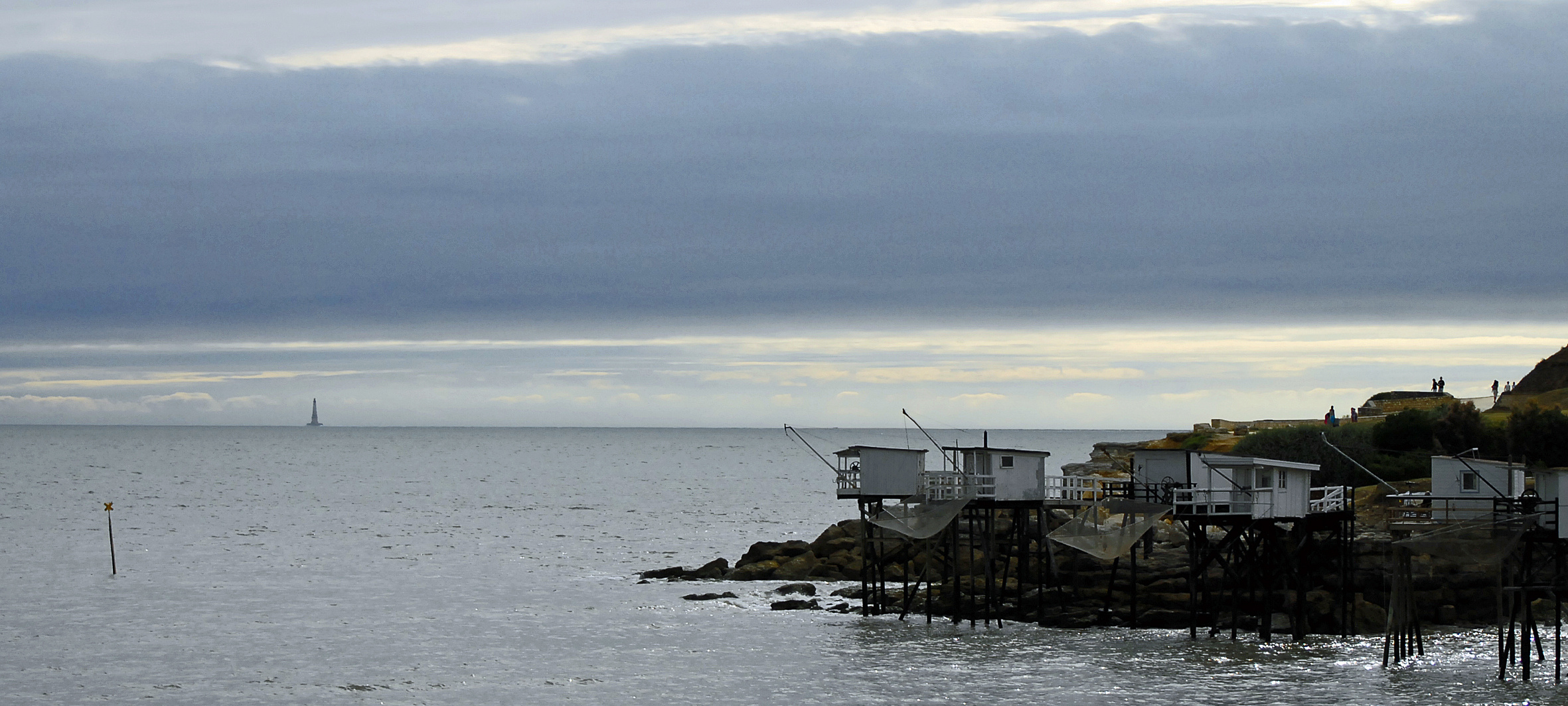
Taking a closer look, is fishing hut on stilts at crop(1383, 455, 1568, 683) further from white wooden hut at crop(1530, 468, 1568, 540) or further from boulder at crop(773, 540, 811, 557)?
boulder at crop(773, 540, 811, 557)

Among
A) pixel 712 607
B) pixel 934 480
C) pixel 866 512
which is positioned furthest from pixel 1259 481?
pixel 712 607

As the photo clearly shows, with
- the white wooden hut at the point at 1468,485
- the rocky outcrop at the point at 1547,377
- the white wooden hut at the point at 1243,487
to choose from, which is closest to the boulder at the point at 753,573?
the white wooden hut at the point at 1243,487

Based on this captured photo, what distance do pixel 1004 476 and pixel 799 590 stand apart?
11.3 meters

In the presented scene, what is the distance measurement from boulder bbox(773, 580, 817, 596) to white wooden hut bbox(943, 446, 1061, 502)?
9.73m

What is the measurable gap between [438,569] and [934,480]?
100.0 ft

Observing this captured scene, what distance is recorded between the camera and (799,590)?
5441cm

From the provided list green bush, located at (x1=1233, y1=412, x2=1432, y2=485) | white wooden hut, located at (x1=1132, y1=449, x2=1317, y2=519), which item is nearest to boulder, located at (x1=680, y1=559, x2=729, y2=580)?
white wooden hut, located at (x1=1132, y1=449, x2=1317, y2=519)

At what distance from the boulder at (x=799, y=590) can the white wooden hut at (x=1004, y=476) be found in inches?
383

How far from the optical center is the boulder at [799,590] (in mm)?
53756

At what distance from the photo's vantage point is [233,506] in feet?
381

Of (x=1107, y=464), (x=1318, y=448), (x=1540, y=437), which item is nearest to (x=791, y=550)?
(x=1318, y=448)

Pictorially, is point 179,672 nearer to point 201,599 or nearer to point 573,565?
point 201,599

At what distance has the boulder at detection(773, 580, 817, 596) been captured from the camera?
53.8 m

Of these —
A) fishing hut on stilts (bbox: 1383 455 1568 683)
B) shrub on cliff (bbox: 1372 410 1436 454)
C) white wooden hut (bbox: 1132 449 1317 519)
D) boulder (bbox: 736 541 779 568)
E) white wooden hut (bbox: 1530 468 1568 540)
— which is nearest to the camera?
fishing hut on stilts (bbox: 1383 455 1568 683)
